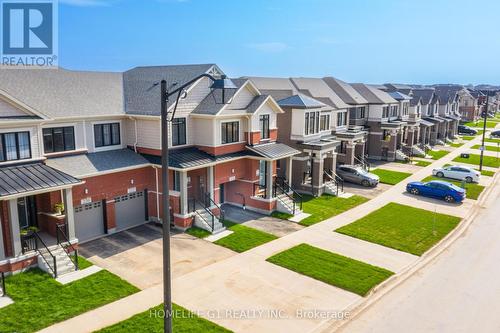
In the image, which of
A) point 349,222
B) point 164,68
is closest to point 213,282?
point 349,222

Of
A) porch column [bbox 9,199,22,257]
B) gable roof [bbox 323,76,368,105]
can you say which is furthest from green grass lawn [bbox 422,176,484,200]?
porch column [bbox 9,199,22,257]

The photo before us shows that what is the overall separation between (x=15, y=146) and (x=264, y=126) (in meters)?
15.0

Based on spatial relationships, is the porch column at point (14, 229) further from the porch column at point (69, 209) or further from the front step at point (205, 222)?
the front step at point (205, 222)

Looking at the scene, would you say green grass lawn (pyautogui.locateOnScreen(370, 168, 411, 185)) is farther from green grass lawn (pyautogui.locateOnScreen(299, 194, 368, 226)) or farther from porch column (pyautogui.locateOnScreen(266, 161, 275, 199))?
porch column (pyautogui.locateOnScreen(266, 161, 275, 199))

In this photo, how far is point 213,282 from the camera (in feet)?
55.0

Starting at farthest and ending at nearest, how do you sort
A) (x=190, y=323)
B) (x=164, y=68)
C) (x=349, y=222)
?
(x=164, y=68)
(x=349, y=222)
(x=190, y=323)

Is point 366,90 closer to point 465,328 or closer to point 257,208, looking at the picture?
point 257,208

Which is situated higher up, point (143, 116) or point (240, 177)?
point (143, 116)

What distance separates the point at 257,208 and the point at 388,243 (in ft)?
27.9

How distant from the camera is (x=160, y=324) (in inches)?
530

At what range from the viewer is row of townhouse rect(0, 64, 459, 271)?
57.5 ft

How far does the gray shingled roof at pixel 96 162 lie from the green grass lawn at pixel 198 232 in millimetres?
4474

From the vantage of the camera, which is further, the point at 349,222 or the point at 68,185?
the point at 349,222

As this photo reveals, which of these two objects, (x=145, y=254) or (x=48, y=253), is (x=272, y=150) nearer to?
(x=145, y=254)
